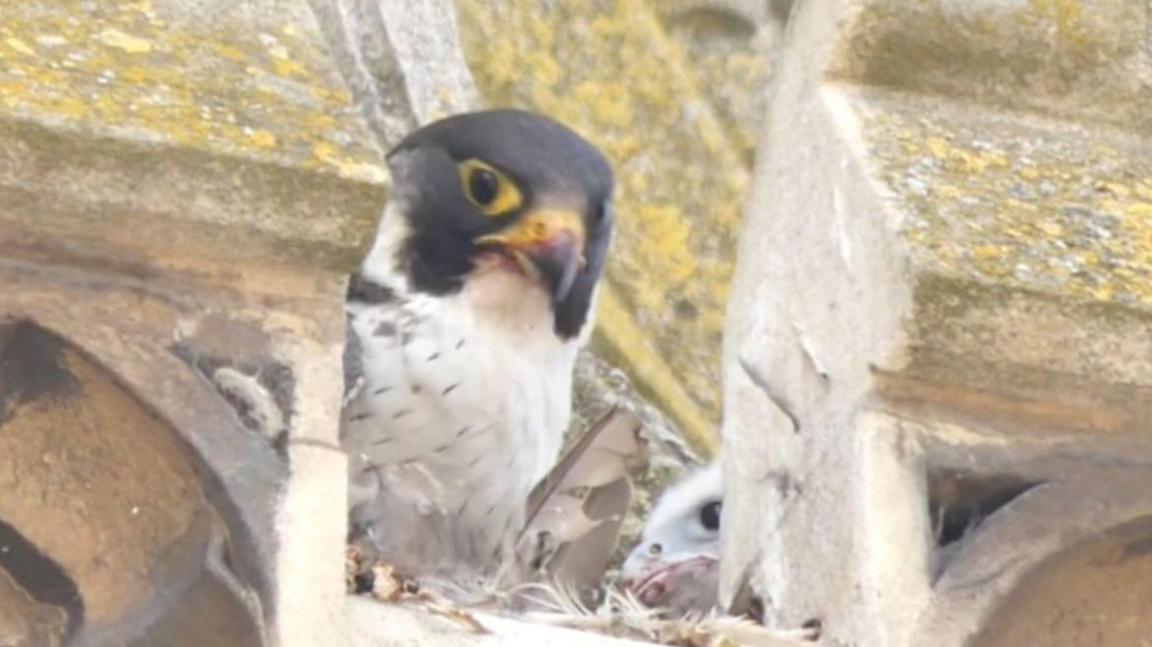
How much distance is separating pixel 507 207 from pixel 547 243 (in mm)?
116

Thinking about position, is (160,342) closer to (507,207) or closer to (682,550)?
(507,207)

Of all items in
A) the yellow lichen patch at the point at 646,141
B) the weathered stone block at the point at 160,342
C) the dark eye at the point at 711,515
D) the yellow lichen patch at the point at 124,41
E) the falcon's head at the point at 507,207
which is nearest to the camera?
the weathered stone block at the point at 160,342

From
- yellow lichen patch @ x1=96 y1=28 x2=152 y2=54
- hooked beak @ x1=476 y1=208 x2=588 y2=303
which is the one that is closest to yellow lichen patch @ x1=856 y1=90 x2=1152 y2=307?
hooked beak @ x1=476 y1=208 x2=588 y2=303

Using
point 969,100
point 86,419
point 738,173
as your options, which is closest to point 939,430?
point 969,100

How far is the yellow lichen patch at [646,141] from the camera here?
542 cm

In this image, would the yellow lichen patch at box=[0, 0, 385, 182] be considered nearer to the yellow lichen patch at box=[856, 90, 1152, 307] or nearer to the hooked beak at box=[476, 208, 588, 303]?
the yellow lichen patch at box=[856, 90, 1152, 307]

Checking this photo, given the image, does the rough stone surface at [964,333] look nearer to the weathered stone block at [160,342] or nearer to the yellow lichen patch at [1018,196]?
the yellow lichen patch at [1018,196]

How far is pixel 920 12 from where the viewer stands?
155 inches

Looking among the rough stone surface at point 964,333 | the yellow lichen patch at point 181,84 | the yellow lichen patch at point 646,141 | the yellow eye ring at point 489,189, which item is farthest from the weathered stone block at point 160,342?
the yellow lichen patch at point 646,141

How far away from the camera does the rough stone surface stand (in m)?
3.51

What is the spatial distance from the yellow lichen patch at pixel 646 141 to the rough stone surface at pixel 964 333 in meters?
1.30

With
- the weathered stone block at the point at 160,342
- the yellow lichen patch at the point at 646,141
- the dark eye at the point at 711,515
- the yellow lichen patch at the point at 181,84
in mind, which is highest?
the yellow lichen patch at the point at 181,84

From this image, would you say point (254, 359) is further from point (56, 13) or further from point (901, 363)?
point (901, 363)

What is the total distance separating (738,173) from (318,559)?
2.49 metres
